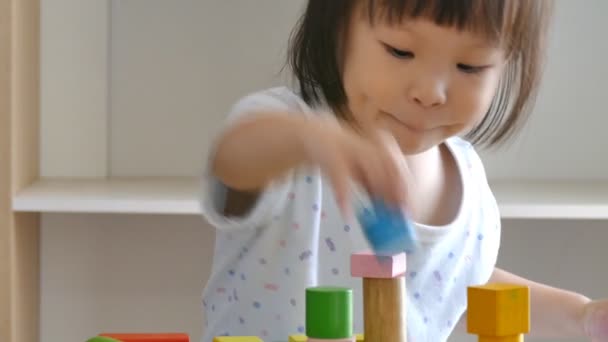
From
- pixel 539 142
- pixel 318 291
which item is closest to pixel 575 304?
pixel 318 291

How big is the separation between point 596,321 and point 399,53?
0.24m

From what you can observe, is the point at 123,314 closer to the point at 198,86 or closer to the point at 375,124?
the point at 198,86

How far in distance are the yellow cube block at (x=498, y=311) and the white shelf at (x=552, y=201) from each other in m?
0.66

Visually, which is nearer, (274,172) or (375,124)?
(274,172)

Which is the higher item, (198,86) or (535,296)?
(198,86)

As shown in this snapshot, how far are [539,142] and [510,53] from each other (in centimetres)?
71

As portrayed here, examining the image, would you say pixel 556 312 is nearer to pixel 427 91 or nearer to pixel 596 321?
pixel 596 321

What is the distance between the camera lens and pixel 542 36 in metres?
0.80

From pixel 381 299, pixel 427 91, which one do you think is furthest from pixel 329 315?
pixel 427 91

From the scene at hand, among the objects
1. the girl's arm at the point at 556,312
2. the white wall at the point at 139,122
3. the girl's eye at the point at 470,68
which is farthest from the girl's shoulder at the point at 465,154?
the white wall at the point at 139,122

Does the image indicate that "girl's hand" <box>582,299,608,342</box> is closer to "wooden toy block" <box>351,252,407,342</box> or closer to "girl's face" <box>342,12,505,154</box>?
"girl's face" <box>342,12,505,154</box>

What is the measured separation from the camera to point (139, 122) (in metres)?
1.39

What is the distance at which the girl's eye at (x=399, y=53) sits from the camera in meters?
0.67

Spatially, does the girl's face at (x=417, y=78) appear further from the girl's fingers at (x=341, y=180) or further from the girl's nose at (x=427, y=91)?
the girl's fingers at (x=341, y=180)
